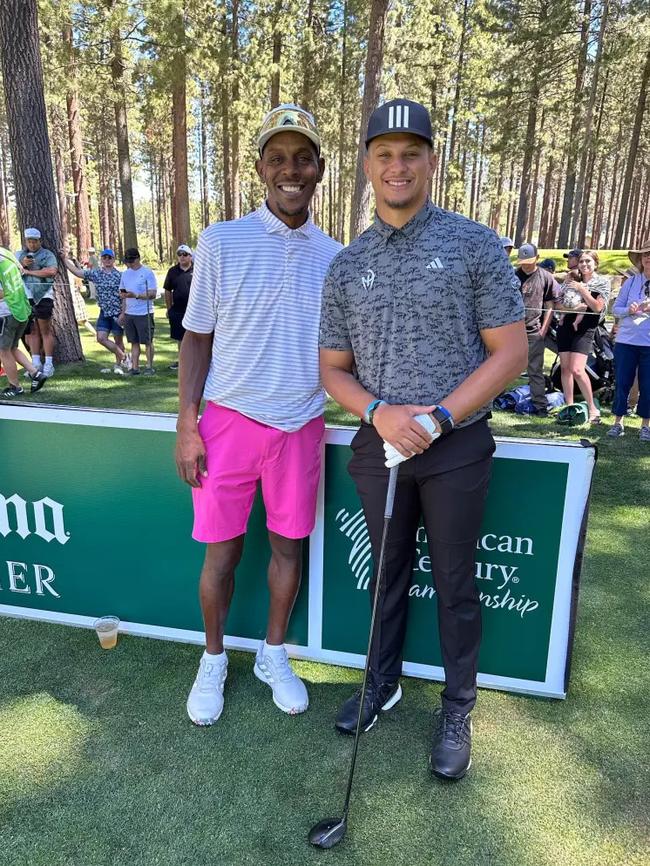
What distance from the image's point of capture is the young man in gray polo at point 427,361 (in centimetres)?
192

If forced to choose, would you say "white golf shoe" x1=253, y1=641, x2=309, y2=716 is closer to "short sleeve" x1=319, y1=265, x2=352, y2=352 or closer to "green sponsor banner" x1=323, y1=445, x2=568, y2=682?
"green sponsor banner" x1=323, y1=445, x2=568, y2=682

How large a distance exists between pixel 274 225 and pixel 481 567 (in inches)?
59.4

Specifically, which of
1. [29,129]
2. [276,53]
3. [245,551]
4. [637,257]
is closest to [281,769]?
[245,551]

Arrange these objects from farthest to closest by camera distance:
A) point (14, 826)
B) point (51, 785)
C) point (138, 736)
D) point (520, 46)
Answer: point (520, 46) → point (138, 736) → point (51, 785) → point (14, 826)

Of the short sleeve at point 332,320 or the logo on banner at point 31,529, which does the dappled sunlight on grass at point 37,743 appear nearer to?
the logo on banner at point 31,529

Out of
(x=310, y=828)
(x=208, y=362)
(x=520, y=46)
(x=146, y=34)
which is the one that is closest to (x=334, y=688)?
(x=310, y=828)

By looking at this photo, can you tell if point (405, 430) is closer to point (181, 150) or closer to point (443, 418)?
point (443, 418)

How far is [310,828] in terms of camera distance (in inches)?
78.1

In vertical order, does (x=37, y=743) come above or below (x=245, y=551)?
below

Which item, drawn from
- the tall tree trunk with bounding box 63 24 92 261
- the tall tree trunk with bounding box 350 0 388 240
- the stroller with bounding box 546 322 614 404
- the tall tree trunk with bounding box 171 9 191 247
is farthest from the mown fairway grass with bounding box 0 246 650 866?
the tall tree trunk with bounding box 63 24 92 261

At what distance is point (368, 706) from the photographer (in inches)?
95.9

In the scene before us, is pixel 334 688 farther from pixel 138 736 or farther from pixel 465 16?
pixel 465 16

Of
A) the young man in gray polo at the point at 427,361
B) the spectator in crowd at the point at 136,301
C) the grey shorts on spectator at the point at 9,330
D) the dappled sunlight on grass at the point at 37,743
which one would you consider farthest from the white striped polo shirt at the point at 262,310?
the spectator in crowd at the point at 136,301

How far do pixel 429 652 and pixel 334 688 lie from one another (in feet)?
1.39
